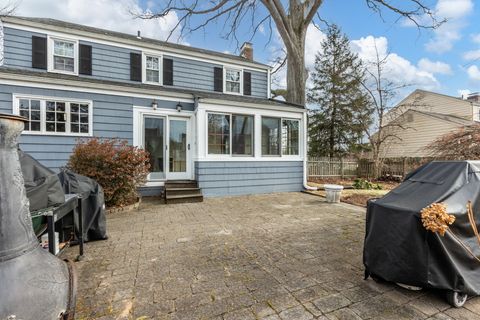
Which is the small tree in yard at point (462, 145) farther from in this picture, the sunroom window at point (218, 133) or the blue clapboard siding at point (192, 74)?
the blue clapboard siding at point (192, 74)

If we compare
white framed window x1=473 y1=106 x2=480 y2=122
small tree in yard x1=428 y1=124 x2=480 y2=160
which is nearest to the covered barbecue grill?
small tree in yard x1=428 y1=124 x2=480 y2=160

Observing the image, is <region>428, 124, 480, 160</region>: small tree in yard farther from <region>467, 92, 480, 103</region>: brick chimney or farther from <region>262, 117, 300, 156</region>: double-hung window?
<region>467, 92, 480, 103</region>: brick chimney

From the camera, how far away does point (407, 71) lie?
50.0 feet

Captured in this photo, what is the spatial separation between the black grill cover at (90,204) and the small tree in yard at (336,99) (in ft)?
54.0

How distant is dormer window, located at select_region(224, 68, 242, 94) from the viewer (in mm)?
11391

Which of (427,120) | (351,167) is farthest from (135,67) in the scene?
(427,120)

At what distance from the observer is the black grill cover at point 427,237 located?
223cm

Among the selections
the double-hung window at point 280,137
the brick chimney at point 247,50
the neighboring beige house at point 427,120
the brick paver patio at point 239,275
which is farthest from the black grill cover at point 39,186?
the neighboring beige house at point 427,120

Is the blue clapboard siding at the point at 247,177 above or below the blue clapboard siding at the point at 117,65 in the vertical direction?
below

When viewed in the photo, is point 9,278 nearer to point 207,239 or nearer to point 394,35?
point 207,239

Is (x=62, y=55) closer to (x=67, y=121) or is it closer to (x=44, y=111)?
(x=44, y=111)

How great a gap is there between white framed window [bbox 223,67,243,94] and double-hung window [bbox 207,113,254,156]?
3.35 meters

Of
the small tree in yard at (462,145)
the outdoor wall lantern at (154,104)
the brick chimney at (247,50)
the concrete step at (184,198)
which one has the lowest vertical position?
the concrete step at (184,198)

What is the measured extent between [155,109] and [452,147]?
9.06m
